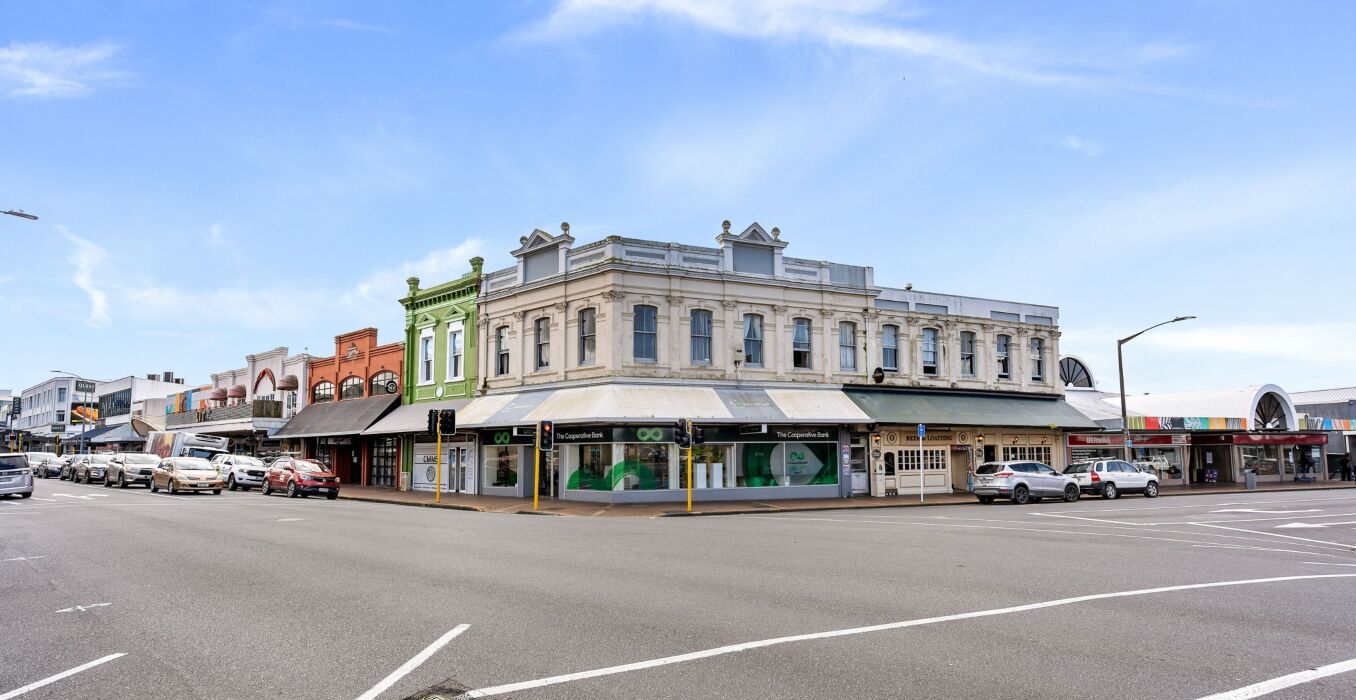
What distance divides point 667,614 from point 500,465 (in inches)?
1024

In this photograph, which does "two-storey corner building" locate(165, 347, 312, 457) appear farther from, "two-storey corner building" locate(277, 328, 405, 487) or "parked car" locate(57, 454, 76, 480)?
"parked car" locate(57, 454, 76, 480)

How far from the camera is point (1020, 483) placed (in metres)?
30.5

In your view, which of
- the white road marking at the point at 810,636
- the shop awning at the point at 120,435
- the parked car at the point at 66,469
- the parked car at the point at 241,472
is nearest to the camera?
Result: the white road marking at the point at 810,636

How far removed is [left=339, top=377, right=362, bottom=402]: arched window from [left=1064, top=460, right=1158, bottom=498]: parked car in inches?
1330

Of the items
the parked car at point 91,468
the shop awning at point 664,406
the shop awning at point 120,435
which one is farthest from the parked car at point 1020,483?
the shop awning at point 120,435

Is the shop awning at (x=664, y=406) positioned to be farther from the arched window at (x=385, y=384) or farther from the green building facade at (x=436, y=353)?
the arched window at (x=385, y=384)

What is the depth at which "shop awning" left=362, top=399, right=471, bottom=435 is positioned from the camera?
3550 centimetres

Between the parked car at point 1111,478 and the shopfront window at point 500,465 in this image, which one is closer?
the shopfront window at point 500,465

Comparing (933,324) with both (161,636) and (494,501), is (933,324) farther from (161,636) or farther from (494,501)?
(161,636)

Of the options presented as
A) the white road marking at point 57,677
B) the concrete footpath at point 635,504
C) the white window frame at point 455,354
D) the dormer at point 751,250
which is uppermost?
the dormer at point 751,250

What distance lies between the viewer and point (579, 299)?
31.6m

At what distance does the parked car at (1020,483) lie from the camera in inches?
1196

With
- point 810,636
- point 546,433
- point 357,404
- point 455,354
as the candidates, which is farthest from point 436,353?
point 810,636

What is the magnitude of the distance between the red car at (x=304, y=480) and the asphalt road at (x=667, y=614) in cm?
1572
